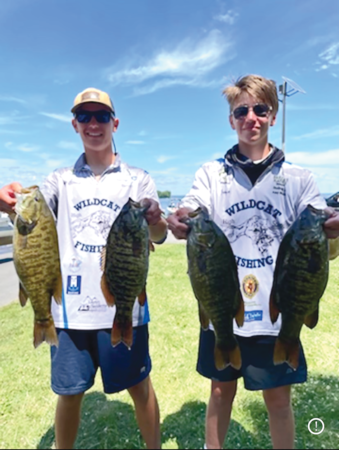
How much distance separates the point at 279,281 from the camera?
7.29ft

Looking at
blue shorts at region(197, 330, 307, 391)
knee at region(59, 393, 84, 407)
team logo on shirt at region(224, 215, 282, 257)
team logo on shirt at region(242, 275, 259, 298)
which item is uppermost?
team logo on shirt at region(224, 215, 282, 257)

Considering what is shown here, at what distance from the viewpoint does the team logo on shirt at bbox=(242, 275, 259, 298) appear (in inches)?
101

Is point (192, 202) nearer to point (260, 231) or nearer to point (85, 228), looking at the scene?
point (260, 231)

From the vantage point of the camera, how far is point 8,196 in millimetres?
2521

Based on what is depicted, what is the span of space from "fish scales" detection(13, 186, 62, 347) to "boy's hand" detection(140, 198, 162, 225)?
0.66m

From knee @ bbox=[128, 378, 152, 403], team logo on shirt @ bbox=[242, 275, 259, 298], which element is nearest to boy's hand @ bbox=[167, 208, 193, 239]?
team logo on shirt @ bbox=[242, 275, 259, 298]

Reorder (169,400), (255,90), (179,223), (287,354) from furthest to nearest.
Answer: (169,400) < (255,90) < (179,223) < (287,354)

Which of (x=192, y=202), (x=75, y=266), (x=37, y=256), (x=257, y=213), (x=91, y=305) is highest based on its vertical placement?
(x=192, y=202)

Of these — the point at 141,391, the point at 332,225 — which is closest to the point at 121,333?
the point at 141,391

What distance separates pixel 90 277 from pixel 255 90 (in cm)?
197

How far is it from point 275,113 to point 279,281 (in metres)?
1.47

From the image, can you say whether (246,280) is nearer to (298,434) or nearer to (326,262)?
(326,262)

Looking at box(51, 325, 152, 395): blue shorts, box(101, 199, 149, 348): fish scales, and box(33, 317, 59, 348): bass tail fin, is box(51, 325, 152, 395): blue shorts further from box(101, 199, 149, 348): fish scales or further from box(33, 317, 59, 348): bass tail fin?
box(101, 199, 149, 348): fish scales

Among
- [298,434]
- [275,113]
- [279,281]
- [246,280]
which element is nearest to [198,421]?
[298,434]
